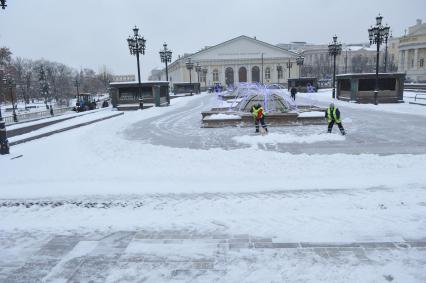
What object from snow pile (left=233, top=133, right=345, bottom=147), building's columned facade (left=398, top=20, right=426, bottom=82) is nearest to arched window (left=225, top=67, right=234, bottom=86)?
building's columned facade (left=398, top=20, right=426, bottom=82)

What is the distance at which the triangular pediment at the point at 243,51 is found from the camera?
9344 cm

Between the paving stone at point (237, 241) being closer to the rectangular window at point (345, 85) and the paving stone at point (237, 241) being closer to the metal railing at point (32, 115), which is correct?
the rectangular window at point (345, 85)

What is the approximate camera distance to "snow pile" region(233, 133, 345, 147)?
1348cm

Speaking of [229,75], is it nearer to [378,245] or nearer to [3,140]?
[3,140]

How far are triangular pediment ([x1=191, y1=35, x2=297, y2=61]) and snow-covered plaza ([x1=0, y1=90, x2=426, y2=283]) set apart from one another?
83582mm

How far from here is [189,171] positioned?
32.4 feet

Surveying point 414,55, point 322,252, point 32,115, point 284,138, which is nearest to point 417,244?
point 322,252

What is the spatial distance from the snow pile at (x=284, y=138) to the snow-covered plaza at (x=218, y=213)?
352 millimetres

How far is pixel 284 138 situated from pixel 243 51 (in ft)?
276

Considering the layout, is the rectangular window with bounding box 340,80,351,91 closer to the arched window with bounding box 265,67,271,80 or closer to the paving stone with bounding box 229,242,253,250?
the paving stone with bounding box 229,242,253,250

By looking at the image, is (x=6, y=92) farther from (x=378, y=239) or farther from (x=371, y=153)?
(x=378, y=239)

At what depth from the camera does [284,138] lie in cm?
1402

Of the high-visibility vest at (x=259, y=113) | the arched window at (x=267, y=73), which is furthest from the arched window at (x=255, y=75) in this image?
the high-visibility vest at (x=259, y=113)

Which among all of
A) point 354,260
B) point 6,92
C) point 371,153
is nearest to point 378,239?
point 354,260
